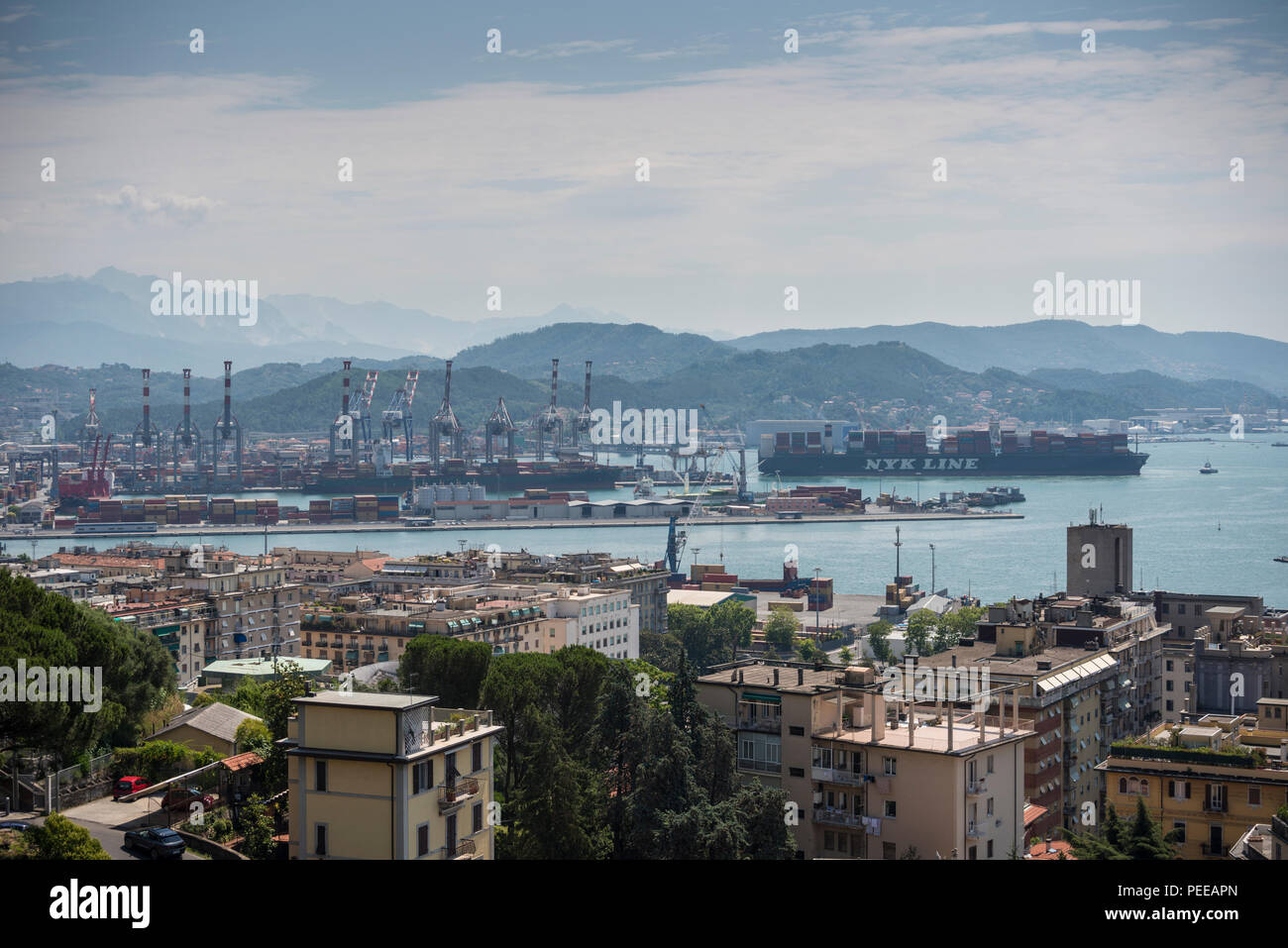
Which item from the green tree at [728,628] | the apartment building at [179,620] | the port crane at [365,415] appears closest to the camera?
the apartment building at [179,620]

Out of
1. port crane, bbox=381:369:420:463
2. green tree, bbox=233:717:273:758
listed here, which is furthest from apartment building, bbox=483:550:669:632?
port crane, bbox=381:369:420:463

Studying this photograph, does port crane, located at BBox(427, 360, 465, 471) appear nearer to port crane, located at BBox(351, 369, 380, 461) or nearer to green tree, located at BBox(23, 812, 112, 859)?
port crane, located at BBox(351, 369, 380, 461)

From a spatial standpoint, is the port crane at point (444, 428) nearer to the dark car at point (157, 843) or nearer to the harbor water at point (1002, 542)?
the harbor water at point (1002, 542)

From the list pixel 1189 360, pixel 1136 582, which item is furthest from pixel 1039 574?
pixel 1189 360

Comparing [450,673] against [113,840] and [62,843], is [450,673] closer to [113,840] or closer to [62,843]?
[113,840]

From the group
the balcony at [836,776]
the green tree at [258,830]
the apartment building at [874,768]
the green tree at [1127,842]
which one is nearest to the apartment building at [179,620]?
the apartment building at [874,768]

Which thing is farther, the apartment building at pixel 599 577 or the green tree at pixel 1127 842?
the apartment building at pixel 599 577
